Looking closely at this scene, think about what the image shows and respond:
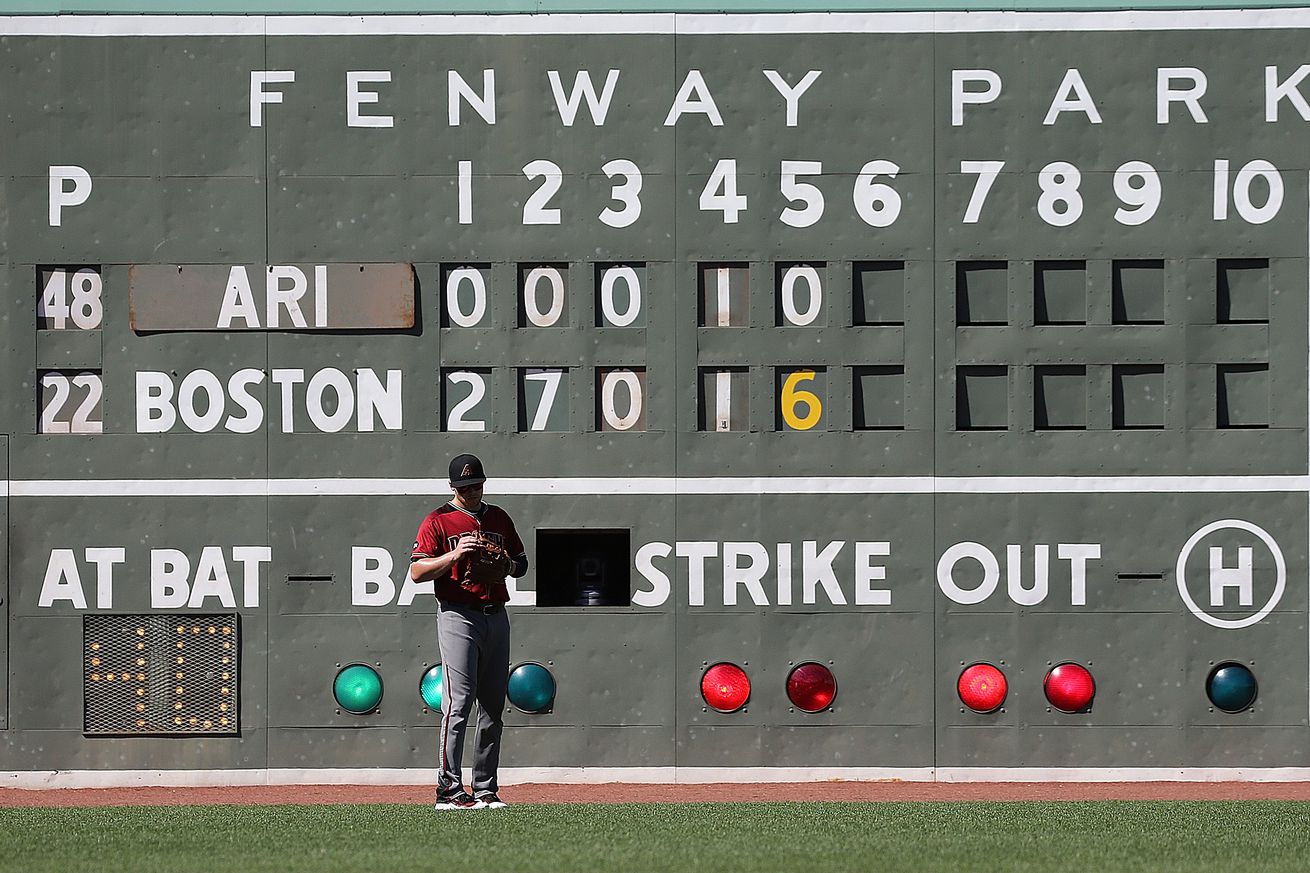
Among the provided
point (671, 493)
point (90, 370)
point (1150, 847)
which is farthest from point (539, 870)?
point (90, 370)

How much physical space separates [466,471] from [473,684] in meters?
1.00

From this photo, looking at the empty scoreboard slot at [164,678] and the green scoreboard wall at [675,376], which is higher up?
the green scoreboard wall at [675,376]

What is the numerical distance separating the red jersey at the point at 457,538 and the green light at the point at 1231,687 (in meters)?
3.85

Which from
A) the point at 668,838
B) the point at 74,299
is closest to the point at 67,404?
the point at 74,299

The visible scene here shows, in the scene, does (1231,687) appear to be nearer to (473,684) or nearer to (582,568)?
(582,568)

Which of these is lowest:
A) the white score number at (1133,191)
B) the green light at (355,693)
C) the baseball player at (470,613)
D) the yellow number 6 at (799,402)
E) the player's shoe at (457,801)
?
the player's shoe at (457,801)

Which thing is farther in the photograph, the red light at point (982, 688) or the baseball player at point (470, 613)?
the red light at point (982, 688)

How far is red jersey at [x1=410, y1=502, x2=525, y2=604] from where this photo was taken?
872cm

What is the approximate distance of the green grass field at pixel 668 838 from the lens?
23.1ft

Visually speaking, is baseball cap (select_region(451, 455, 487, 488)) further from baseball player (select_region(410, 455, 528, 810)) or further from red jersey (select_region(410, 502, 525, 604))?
red jersey (select_region(410, 502, 525, 604))

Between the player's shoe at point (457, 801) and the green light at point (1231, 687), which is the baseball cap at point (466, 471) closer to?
the player's shoe at point (457, 801)

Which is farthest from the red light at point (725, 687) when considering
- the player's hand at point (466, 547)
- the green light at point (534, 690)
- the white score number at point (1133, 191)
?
the white score number at point (1133, 191)

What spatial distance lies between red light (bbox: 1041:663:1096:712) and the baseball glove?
3.14 meters

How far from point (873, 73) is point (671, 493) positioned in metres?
2.51
